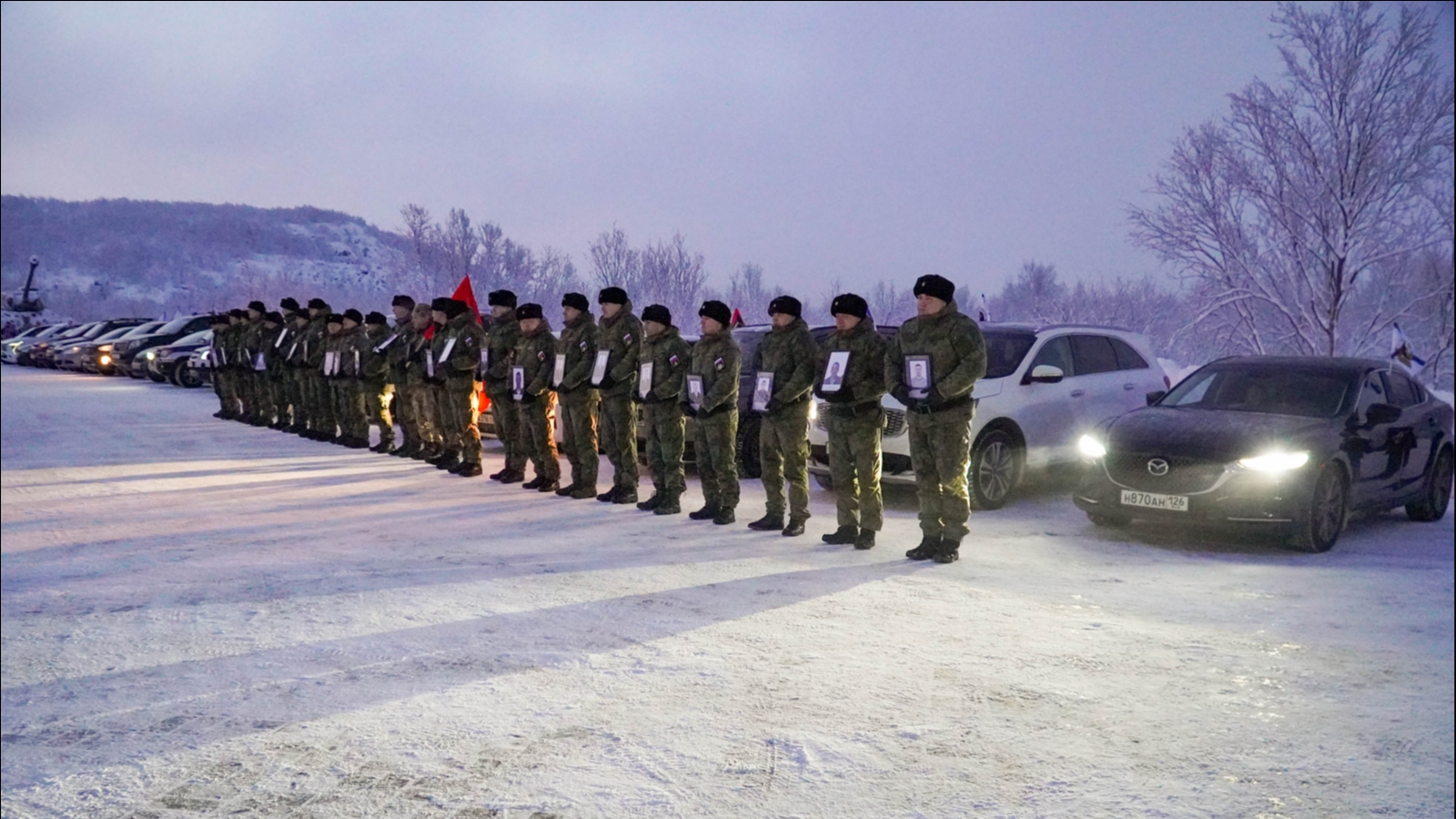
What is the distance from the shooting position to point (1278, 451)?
7.94m

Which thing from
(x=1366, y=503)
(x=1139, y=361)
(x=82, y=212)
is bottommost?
(x=1366, y=503)

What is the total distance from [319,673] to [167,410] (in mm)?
18434

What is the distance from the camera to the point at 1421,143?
16781 mm

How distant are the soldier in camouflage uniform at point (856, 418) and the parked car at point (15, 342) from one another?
150 ft

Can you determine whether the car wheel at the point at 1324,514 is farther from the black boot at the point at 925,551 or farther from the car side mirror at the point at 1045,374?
the car side mirror at the point at 1045,374

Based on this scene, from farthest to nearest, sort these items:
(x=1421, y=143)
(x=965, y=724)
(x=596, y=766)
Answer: (x=1421, y=143), (x=965, y=724), (x=596, y=766)

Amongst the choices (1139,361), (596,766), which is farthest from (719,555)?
(1139,361)

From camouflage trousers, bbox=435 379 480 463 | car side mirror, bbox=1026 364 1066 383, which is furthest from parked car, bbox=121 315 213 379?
car side mirror, bbox=1026 364 1066 383

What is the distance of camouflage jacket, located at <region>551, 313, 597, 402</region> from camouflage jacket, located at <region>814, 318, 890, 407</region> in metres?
3.16

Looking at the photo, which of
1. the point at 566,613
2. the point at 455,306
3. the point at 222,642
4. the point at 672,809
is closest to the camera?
the point at 672,809

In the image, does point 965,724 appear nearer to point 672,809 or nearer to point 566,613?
point 672,809

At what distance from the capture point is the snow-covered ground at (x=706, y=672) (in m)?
3.93

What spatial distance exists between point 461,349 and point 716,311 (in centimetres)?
421

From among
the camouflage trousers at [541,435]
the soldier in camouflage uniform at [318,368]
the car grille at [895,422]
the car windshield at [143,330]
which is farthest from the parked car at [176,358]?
the car grille at [895,422]
